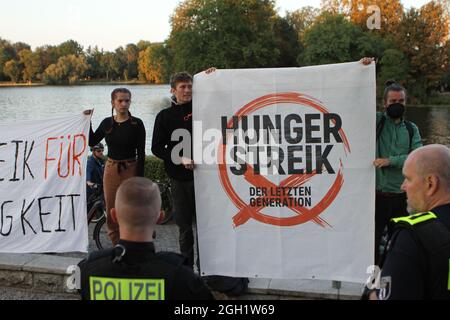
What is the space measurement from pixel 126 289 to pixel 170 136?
2.62 m

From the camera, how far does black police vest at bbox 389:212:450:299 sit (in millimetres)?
1775

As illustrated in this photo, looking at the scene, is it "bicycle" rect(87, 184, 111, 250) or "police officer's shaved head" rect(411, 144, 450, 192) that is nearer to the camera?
"police officer's shaved head" rect(411, 144, 450, 192)

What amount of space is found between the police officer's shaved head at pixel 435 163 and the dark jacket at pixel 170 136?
2.61m

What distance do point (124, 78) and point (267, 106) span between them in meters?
103

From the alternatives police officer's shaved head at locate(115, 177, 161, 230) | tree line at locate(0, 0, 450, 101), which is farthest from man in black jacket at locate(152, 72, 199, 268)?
tree line at locate(0, 0, 450, 101)

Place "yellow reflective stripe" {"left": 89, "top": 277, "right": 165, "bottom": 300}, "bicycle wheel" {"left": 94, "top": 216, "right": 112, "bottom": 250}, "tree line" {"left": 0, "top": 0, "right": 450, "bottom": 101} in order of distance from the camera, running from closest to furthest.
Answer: "yellow reflective stripe" {"left": 89, "top": 277, "right": 165, "bottom": 300}, "bicycle wheel" {"left": 94, "top": 216, "right": 112, "bottom": 250}, "tree line" {"left": 0, "top": 0, "right": 450, "bottom": 101}

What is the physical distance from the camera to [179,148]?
4.45 metres

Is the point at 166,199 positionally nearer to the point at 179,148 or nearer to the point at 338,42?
the point at 179,148

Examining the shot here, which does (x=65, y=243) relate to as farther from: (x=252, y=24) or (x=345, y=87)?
(x=252, y=24)

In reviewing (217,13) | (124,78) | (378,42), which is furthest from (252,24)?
(124,78)

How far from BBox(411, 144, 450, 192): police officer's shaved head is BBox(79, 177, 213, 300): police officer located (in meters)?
1.02

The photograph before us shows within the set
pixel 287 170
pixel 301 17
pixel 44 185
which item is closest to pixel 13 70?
pixel 301 17

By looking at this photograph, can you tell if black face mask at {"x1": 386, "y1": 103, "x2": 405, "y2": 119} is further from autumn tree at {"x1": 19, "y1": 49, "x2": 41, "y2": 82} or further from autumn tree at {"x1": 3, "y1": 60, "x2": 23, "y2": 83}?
autumn tree at {"x1": 19, "y1": 49, "x2": 41, "y2": 82}

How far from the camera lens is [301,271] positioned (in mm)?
4172
